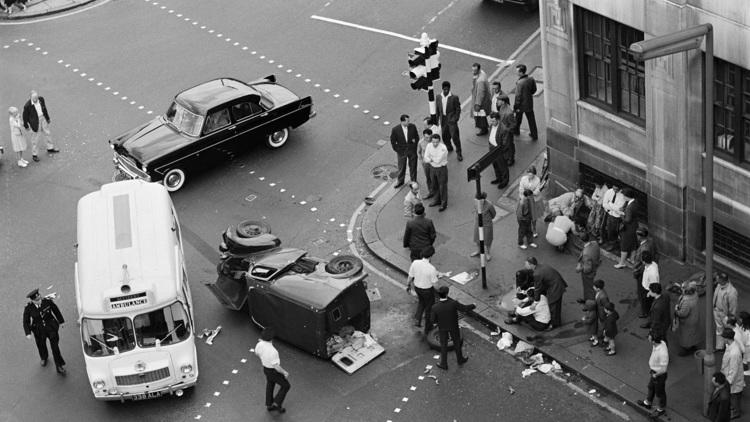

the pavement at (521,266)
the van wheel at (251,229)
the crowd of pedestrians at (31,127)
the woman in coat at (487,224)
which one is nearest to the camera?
the pavement at (521,266)

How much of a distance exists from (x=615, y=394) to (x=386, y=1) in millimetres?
18091

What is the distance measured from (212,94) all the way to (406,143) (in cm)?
507

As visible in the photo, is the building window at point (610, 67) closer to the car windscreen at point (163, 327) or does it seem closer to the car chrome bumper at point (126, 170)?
the car windscreen at point (163, 327)

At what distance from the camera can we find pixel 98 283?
75.4ft

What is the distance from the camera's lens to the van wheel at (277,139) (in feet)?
102

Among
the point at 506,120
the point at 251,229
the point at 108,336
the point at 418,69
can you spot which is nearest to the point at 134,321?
the point at 108,336

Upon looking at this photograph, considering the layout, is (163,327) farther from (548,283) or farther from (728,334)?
(728,334)

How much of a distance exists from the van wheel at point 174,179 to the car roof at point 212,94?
147 cm

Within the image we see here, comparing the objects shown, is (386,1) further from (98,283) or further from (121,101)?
(98,283)

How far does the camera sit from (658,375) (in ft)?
69.7

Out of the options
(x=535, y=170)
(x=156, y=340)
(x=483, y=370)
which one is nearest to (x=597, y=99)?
(x=535, y=170)

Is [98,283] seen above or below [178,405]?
above

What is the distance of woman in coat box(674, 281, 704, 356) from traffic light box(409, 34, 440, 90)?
6756mm

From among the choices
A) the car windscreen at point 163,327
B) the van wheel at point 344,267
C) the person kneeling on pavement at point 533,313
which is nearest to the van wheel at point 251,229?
the van wheel at point 344,267
